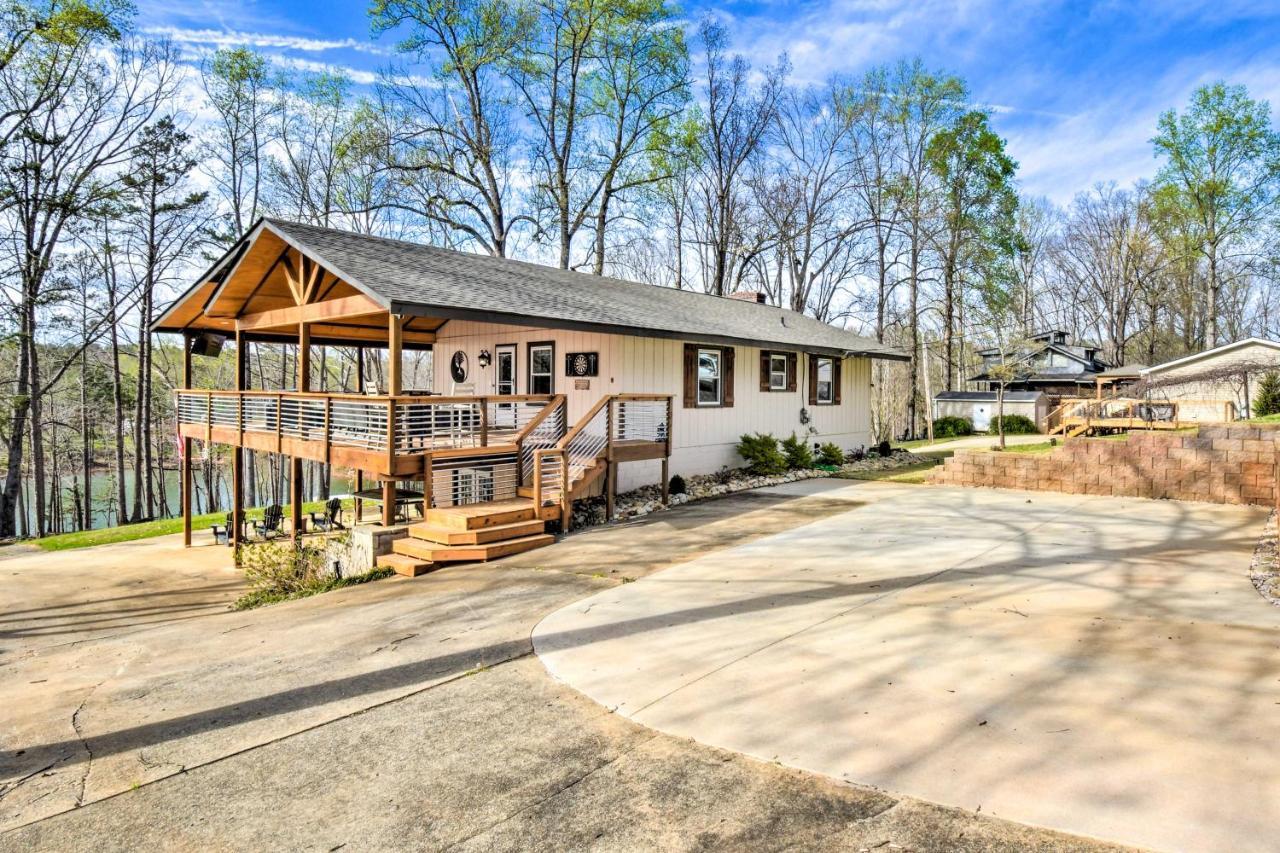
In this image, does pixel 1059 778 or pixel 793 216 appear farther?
pixel 793 216

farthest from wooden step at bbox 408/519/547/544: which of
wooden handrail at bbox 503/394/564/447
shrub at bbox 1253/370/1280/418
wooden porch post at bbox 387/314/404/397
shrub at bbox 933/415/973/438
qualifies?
shrub at bbox 933/415/973/438

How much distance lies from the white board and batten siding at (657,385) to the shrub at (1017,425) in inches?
651

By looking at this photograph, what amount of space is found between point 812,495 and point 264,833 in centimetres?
1028

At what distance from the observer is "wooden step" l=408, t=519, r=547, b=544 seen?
27.6 feet

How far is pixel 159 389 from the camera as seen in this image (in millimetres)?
32125

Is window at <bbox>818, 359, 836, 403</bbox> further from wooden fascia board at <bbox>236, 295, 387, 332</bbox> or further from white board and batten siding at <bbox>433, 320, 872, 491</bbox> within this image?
wooden fascia board at <bbox>236, 295, 387, 332</bbox>

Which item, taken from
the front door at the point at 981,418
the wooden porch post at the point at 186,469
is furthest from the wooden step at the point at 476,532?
the front door at the point at 981,418

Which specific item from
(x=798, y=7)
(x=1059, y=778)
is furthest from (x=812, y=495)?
(x=798, y=7)

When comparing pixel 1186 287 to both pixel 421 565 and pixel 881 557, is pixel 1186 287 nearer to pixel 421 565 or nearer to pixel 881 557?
pixel 881 557

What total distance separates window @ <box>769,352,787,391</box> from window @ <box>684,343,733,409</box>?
1.51 metres

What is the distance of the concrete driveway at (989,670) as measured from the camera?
2.80 m

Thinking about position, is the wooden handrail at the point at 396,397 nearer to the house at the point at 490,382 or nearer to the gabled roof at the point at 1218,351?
the house at the point at 490,382

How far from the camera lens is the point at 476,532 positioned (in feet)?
27.7

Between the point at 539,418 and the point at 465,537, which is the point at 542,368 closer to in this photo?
the point at 539,418
